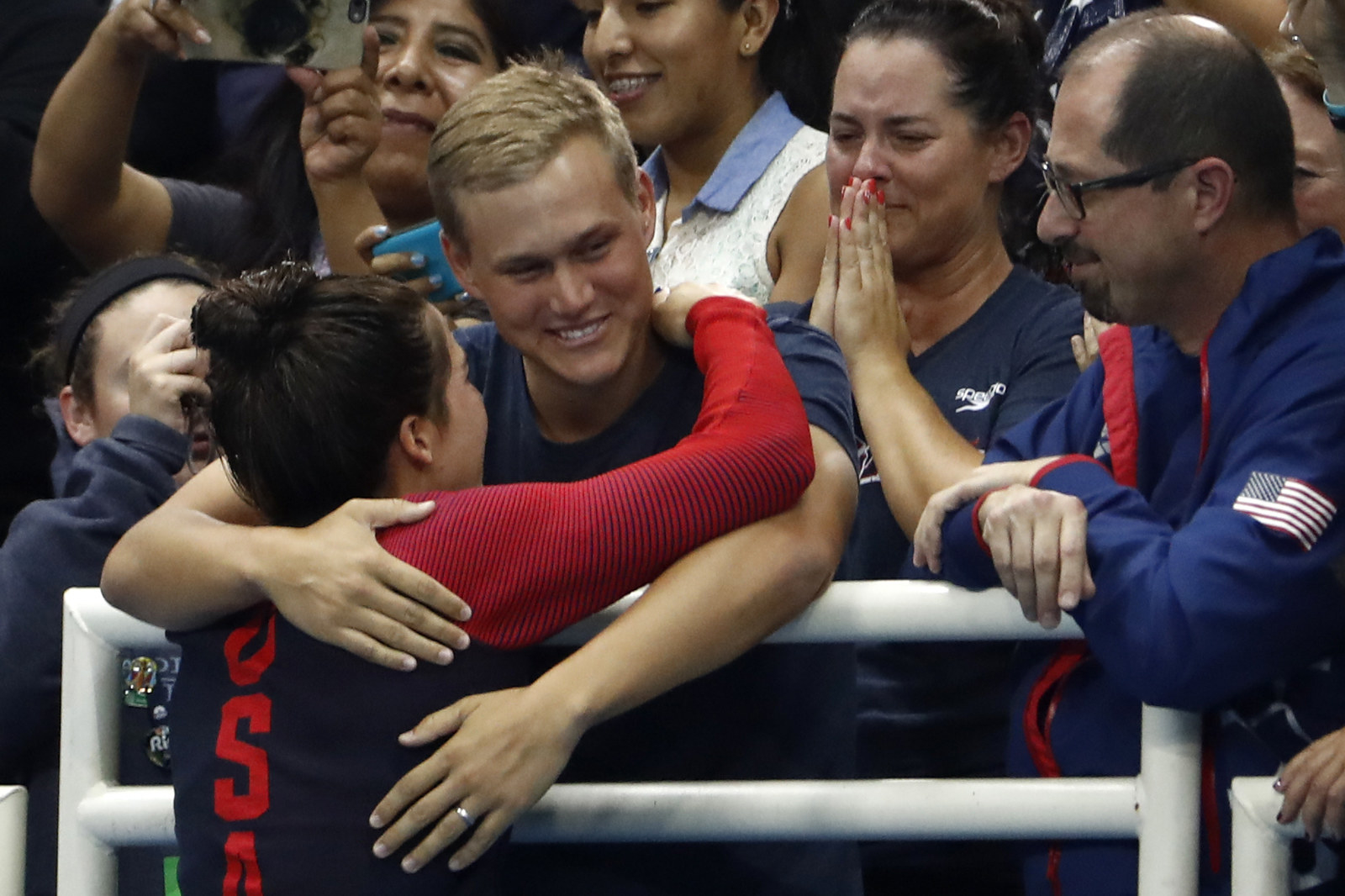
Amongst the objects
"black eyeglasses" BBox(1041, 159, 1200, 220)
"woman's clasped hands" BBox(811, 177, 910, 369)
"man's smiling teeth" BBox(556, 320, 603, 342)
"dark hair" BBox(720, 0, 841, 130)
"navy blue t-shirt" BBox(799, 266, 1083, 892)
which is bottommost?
"navy blue t-shirt" BBox(799, 266, 1083, 892)

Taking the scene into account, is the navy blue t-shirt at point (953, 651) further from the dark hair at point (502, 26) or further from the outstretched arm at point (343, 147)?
the dark hair at point (502, 26)

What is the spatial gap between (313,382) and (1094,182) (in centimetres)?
85

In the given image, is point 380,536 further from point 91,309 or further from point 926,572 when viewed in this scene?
point 91,309

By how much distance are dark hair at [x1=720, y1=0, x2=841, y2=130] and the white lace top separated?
14cm

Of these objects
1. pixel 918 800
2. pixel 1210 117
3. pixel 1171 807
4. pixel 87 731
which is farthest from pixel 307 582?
pixel 1210 117

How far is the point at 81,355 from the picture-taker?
2451 mm

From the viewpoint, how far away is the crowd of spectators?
4.99 ft

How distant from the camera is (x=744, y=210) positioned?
8.21ft

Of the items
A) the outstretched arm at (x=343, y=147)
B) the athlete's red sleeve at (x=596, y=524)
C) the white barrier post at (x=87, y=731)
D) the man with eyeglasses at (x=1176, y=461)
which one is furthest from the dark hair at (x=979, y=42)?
the white barrier post at (x=87, y=731)

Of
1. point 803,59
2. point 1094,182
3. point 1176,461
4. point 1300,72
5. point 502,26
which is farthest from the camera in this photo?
point 502,26

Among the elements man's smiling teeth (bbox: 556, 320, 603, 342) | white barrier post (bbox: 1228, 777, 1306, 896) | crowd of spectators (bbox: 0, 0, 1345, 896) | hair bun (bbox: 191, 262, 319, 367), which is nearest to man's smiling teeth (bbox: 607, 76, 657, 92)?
crowd of spectators (bbox: 0, 0, 1345, 896)

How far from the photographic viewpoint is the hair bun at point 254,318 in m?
1.61

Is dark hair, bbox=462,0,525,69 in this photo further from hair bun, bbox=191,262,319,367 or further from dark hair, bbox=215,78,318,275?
hair bun, bbox=191,262,319,367

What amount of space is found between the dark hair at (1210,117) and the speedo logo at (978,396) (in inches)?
16.8
